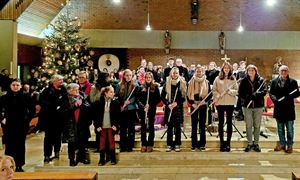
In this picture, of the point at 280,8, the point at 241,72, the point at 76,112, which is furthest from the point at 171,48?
the point at 76,112

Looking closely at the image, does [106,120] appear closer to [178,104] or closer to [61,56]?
[178,104]

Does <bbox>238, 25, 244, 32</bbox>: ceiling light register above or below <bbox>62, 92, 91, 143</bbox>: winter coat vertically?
above

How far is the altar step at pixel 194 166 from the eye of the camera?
5.91 m

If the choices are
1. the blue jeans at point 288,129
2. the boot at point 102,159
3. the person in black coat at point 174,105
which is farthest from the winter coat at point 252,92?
the boot at point 102,159

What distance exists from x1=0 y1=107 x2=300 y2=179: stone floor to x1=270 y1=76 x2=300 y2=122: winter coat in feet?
2.01

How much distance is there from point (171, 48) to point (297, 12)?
432 centimetres

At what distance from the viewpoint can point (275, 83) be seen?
6355 mm

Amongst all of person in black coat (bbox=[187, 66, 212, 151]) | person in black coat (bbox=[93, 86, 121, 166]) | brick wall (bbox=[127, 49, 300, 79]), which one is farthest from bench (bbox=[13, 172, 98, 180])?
brick wall (bbox=[127, 49, 300, 79])

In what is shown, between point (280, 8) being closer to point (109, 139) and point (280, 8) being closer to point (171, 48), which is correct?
point (171, 48)

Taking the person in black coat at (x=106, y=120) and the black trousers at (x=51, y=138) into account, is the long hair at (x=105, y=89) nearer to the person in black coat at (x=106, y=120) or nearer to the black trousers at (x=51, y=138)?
the person in black coat at (x=106, y=120)

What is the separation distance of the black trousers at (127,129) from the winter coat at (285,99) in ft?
7.11

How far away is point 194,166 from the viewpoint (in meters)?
6.07

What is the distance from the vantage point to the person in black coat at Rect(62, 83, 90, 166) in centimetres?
603

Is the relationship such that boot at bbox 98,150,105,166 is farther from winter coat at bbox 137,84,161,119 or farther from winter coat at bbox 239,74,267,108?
winter coat at bbox 239,74,267,108
